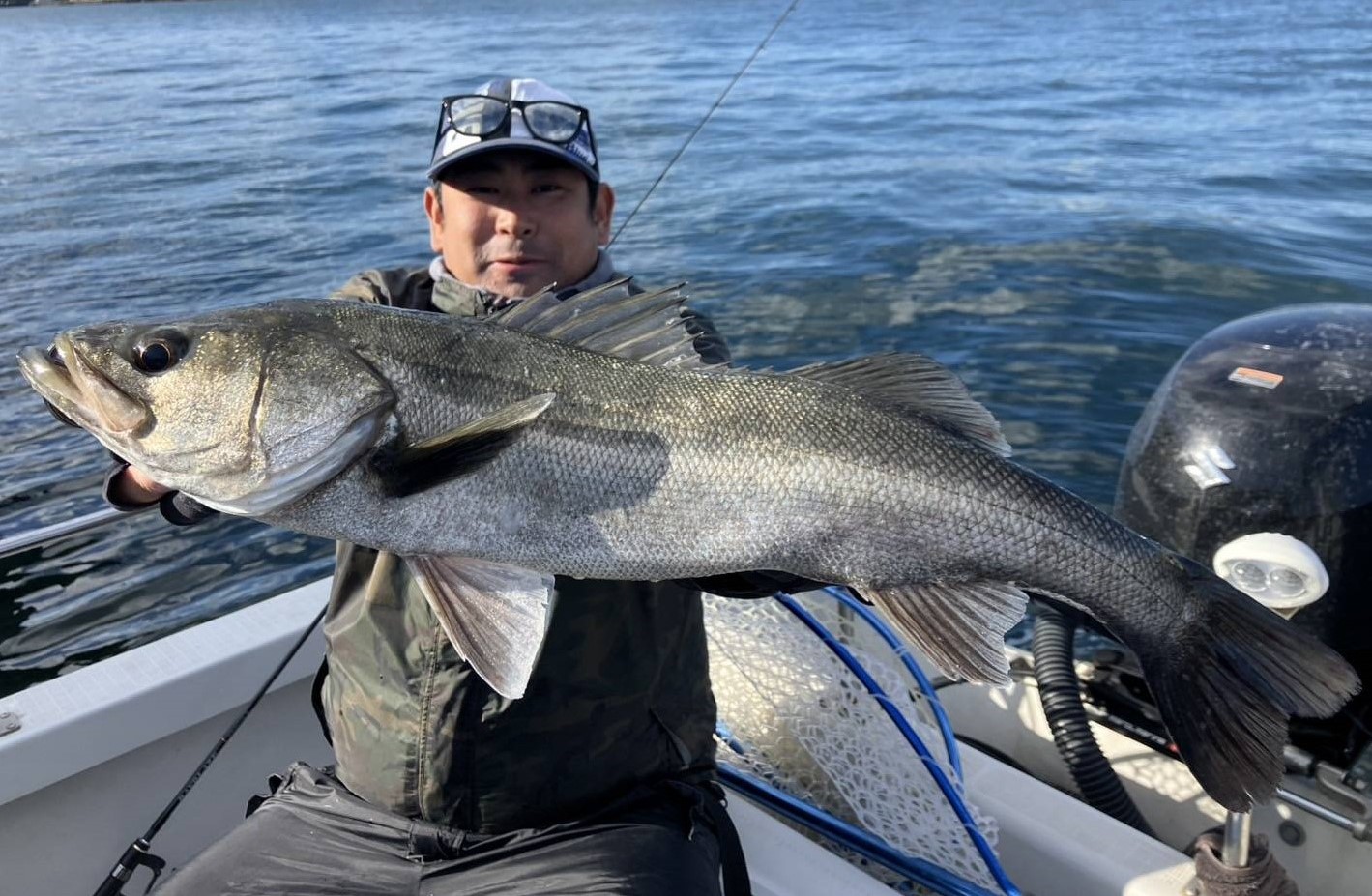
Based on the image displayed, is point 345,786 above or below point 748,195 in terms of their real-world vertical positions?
above

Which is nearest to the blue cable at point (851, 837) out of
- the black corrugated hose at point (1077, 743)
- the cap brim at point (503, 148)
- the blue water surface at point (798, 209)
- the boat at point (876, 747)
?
the boat at point (876, 747)

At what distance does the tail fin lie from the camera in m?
2.33

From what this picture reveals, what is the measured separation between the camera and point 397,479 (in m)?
2.21

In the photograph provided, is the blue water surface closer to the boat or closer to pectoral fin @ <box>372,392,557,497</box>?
the boat

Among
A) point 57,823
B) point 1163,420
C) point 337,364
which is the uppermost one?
point 337,364

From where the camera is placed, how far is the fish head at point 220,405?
7.21 ft

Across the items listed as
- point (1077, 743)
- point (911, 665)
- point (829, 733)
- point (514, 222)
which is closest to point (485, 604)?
point (514, 222)

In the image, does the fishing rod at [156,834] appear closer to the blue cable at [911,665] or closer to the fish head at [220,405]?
the fish head at [220,405]

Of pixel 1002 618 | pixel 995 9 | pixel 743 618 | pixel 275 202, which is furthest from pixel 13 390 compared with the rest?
pixel 995 9

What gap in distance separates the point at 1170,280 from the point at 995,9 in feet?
98.2

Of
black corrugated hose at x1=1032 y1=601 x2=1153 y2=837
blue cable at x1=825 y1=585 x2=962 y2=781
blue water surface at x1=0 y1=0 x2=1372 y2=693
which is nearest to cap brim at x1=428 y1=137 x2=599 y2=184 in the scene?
blue cable at x1=825 y1=585 x2=962 y2=781

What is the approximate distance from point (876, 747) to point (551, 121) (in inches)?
87.4

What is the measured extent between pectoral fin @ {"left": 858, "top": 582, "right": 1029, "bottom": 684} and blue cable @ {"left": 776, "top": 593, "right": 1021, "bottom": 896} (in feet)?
3.59

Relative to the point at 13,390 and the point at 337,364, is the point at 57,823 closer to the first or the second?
the point at 337,364
